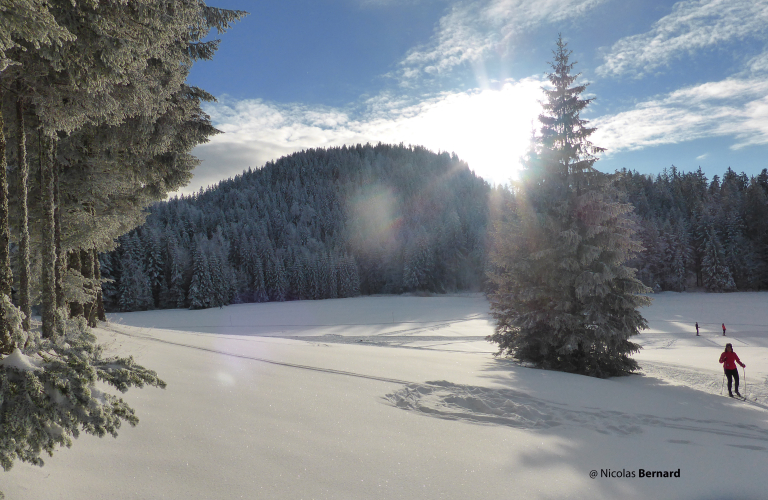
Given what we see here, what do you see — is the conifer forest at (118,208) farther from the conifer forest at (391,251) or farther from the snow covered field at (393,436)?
the conifer forest at (391,251)

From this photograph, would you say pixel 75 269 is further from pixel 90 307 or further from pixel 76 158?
pixel 76 158

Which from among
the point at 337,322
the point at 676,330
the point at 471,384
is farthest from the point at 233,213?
the point at 471,384

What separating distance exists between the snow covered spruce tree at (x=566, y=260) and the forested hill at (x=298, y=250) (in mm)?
26028

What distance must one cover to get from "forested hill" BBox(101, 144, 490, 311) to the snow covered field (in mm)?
25476

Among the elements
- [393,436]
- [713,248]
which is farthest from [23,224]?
[713,248]

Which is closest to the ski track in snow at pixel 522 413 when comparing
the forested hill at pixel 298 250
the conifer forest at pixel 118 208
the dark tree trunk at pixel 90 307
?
the conifer forest at pixel 118 208

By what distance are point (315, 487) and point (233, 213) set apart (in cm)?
12367

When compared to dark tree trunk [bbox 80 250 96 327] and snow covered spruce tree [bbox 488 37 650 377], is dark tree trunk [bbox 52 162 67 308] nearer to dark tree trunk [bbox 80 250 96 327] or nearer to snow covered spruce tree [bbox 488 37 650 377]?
dark tree trunk [bbox 80 250 96 327]

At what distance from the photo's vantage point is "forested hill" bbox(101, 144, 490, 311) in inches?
2222

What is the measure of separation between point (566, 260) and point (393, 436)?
909cm

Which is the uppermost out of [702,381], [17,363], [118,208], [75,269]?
[118,208]

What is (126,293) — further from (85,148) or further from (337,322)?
(85,148)

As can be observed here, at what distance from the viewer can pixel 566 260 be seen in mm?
12031

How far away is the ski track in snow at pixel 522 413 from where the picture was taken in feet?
20.4
